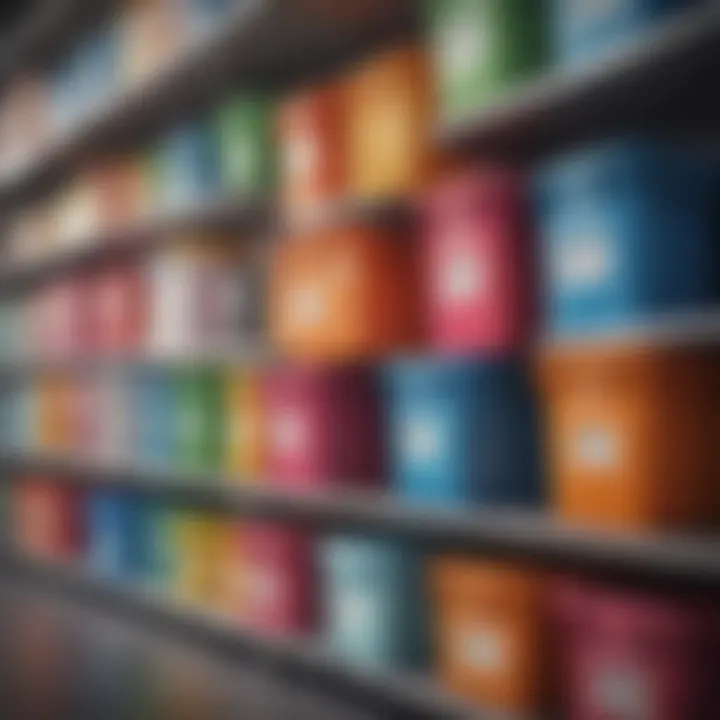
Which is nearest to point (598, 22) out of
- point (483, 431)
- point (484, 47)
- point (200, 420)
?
point (484, 47)

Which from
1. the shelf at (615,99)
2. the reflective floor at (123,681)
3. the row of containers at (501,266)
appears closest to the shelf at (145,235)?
the row of containers at (501,266)

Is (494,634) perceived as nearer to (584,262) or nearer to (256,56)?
(584,262)

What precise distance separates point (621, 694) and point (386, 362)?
1.02 meters

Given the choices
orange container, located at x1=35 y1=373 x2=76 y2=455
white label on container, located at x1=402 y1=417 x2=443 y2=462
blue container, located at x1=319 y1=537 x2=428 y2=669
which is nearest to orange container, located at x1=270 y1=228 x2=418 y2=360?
white label on container, located at x1=402 y1=417 x2=443 y2=462

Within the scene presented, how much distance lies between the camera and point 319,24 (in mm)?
3074

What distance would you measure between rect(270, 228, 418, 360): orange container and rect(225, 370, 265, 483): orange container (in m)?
0.47

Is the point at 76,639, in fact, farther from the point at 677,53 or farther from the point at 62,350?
the point at 677,53

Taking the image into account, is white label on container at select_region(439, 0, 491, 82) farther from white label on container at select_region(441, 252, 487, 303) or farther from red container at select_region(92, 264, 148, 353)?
red container at select_region(92, 264, 148, 353)

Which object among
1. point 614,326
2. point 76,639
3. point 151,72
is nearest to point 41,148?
point 151,72

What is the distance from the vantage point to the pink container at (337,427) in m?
2.93

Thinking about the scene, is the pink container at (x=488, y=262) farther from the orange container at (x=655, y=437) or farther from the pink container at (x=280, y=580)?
the pink container at (x=280, y=580)

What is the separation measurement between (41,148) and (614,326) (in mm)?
Answer: 3411

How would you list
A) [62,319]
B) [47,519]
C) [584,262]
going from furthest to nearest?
[47,519]
[62,319]
[584,262]

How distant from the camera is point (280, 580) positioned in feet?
10.5
